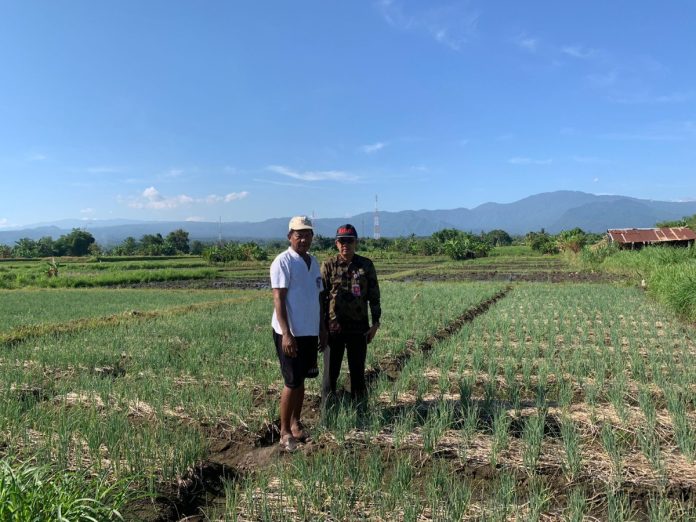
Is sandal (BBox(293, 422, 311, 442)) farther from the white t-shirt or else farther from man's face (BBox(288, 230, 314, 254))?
man's face (BBox(288, 230, 314, 254))

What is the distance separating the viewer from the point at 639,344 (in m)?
7.46

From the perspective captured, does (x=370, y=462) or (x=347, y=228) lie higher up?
(x=347, y=228)

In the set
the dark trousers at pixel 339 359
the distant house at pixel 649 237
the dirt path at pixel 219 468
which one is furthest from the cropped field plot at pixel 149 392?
the distant house at pixel 649 237

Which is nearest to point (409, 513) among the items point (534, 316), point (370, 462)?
point (370, 462)

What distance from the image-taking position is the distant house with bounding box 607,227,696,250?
3281cm

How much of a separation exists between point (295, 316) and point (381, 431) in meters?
1.18

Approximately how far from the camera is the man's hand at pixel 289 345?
143 inches

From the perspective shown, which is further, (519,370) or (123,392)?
(519,370)

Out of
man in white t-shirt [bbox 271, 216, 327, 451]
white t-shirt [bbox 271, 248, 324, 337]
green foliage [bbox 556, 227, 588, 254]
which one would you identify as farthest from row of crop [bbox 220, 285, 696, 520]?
green foliage [bbox 556, 227, 588, 254]

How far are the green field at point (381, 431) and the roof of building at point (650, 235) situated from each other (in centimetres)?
2869

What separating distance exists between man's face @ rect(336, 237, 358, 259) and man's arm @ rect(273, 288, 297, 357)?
763mm

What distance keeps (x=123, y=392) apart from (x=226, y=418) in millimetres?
1283

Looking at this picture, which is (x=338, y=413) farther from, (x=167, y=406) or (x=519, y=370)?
(x=519, y=370)

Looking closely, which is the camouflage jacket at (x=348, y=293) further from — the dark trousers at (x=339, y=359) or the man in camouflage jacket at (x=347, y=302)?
the dark trousers at (x=339, y=359)
